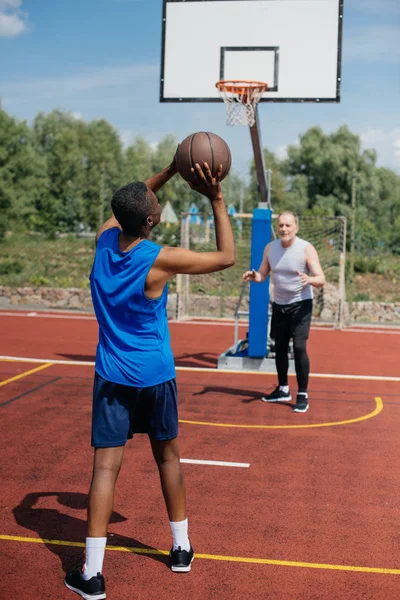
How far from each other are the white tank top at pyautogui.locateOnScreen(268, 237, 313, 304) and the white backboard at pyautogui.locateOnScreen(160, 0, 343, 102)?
3.65 meters

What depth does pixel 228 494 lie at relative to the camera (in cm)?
546

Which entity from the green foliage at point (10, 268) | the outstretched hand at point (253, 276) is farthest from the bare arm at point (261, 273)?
the green foliage at point (10, 268)

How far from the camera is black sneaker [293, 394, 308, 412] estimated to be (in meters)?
8.15

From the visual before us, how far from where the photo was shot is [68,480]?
18.6ft

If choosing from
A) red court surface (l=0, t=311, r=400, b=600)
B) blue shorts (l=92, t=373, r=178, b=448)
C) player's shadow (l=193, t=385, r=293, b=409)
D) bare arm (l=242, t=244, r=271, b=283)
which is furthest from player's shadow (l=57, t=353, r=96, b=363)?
blue shorts (l=92, t=373, r=178, b=448)

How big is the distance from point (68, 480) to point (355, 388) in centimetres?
506

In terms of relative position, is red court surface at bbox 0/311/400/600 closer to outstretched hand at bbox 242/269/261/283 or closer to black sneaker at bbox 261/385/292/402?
black sneaker at bbox 261/385/292/402

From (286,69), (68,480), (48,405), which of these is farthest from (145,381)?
(286,69)

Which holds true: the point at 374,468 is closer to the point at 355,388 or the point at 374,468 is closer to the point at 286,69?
the point at 355,388

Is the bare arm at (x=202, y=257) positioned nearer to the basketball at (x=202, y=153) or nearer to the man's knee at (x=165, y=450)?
the basketball at (x=202, y=153)

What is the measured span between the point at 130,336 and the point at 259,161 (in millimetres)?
7194

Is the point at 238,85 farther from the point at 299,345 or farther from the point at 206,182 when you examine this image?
the point at 206,182

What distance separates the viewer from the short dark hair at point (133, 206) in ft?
12.4

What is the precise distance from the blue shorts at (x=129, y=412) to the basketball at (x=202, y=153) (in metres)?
1.08
